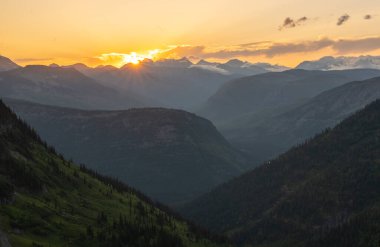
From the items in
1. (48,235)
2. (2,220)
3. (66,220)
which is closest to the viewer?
(2,220)

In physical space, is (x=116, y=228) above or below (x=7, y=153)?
below

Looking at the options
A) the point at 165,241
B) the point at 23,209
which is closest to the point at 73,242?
the point at 23,209

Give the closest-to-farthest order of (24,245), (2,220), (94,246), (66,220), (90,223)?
(24,245) → (2,220) → (94,246) → (66,220) → (90,223)

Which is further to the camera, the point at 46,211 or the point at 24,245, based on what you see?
the point at 46,211

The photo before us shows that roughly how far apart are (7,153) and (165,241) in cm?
6698

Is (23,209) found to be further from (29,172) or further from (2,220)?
(29,172)

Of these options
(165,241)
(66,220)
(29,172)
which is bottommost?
(165,241)

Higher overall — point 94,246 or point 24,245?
point 24,245

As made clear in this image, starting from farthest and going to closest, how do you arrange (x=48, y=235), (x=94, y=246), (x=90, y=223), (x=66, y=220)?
(x=90, y=223)
(x=66, y=220)
(x=94, y=246)
(x=48, y=235)

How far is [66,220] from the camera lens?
175 meters

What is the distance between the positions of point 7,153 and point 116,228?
49.1 m

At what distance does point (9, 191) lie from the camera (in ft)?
524

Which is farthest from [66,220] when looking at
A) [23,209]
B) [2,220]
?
[2,220]

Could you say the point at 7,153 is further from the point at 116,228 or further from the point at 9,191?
the point at 116,228
